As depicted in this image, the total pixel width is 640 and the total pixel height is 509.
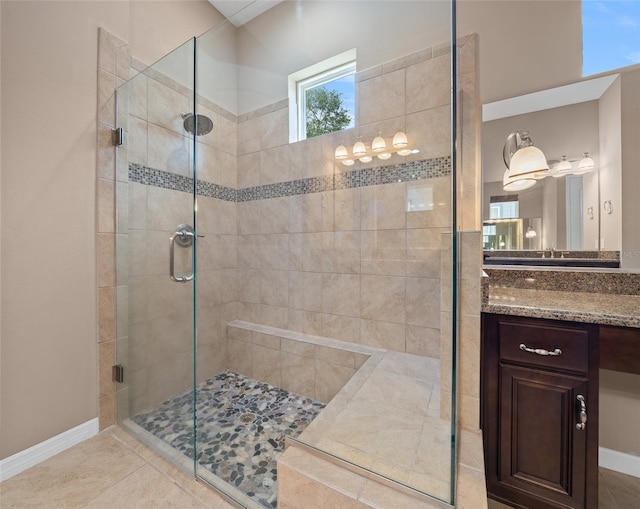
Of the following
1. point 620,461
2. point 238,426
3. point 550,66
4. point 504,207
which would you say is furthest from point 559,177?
point 238,426

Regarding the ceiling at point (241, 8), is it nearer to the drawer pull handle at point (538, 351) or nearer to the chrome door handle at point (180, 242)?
the chrome door handle at point (180, 242)

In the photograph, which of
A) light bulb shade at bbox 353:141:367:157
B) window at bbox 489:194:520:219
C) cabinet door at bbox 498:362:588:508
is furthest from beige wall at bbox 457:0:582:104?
cabinet door at bbox 498:362:588:508

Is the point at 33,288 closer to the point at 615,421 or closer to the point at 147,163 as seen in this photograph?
the point at 147,163

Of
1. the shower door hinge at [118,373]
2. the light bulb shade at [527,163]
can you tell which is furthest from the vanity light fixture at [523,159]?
the shower door hinge at [118,373]

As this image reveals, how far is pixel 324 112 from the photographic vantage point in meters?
2.10

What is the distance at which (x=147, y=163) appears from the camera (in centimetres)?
167

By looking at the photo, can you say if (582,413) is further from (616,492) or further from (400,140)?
(400,140)

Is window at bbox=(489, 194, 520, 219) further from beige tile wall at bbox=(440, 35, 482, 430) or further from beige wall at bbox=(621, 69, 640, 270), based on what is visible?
beige tile wall at bbox=(440, 35, 482, 430)

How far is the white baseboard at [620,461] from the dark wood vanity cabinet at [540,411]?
1.73 ft

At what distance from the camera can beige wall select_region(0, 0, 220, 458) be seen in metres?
1.23

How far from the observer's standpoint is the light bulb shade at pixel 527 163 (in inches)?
57.1

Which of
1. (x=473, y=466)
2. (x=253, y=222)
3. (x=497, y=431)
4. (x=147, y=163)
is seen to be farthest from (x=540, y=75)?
(x=147, y=163)

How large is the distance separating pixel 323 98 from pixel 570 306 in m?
2.03

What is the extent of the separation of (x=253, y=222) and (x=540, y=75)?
2.09m
